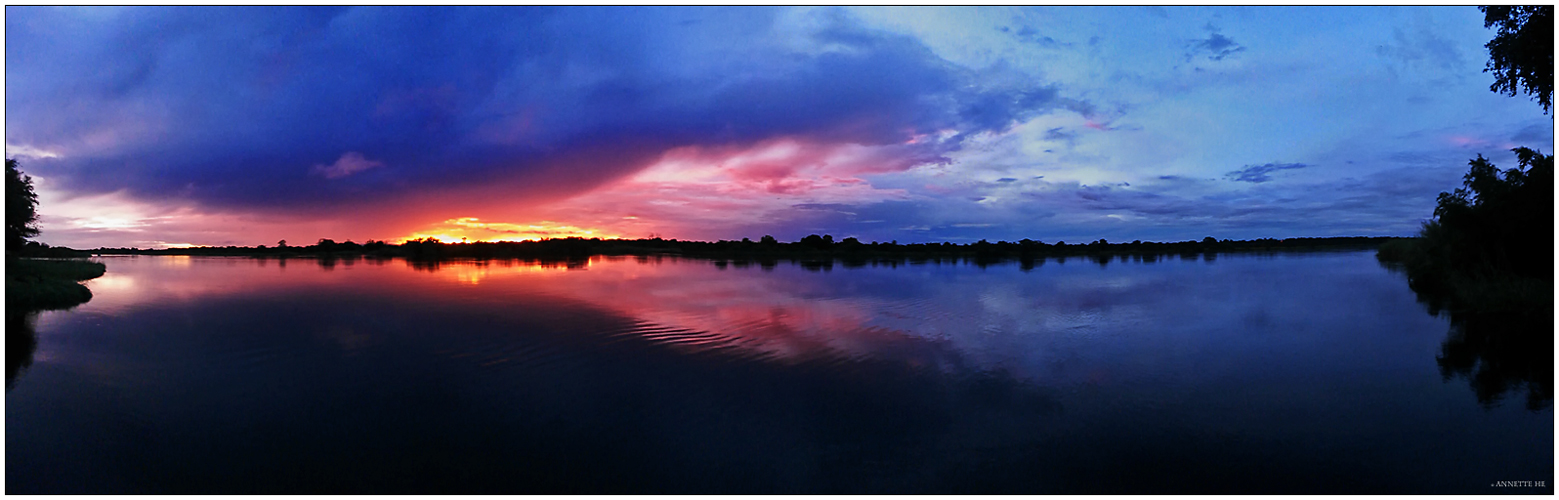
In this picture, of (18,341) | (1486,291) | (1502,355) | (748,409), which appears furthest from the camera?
(1486,291)

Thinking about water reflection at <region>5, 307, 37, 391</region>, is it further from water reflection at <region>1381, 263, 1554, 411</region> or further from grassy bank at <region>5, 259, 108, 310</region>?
water reflection at <region>1381, 263, 1554, 411</region>

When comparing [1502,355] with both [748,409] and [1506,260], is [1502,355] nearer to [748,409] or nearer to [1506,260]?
[1506,260]

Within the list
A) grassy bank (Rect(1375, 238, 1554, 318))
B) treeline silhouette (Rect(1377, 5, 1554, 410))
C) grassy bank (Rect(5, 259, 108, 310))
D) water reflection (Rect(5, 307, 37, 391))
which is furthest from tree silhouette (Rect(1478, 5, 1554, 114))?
grassy bank (Rect(5, 259, 108, 310))

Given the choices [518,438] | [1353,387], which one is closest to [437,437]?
[518,438]

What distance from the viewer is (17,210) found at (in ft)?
53.3

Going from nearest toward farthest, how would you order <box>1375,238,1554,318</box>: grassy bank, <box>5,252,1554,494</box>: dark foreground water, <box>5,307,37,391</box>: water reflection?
<box>5,252,1554,494</box>: dark foreground water → <box>5,307,37,391</box>: water reflection → <box>1375,238,1554,318</box>: grassy bank

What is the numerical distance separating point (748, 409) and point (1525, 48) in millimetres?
18531

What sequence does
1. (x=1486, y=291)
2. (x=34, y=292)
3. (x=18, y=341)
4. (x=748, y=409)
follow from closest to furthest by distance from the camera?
(x=748, y=409) < (x=18, y=341) < (x=1486, y=291) < (x=34, y=292)

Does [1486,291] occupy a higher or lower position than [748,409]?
higher

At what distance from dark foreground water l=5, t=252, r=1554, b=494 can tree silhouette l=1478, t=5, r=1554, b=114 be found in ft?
19.2

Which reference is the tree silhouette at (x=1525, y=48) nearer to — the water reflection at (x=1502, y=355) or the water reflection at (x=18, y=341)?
the water reflection at (x=1502, y=355)

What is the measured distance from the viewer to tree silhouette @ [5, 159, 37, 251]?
52.3 feet

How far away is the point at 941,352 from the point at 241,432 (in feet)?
31.1

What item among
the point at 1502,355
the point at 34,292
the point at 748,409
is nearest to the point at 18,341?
the point at 34,292
